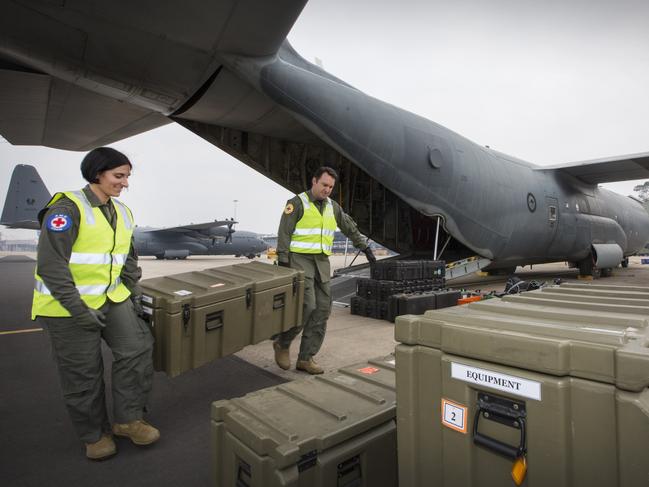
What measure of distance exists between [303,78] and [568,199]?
9.87 meters

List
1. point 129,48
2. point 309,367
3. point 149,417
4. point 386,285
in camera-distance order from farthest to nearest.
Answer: point 386,285
point 129,48
point 309,367
point 149,417

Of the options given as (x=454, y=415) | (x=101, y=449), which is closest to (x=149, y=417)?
(x=101, y=449)

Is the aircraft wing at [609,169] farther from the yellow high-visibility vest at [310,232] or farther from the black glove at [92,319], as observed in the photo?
the black glove at [92,319]

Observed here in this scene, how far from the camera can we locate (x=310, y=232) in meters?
4.10

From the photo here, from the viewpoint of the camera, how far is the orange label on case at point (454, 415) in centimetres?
143

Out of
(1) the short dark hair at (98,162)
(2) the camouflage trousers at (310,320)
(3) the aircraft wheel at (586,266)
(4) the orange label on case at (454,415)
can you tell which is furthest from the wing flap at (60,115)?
(3) the aircraft wheel at (586,266)

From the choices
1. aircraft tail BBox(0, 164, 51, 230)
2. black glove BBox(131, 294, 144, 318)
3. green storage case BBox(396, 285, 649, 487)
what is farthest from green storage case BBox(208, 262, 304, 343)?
aircraft tail BBox(0, 164, 51, 230)

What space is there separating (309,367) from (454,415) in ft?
8.79

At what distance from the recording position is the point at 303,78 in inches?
264

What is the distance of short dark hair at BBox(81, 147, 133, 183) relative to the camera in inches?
105

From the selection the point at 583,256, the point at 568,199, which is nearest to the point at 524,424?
the point at 568,199

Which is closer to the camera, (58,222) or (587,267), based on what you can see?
(58,222)

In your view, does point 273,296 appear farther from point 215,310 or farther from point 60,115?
point 60,115

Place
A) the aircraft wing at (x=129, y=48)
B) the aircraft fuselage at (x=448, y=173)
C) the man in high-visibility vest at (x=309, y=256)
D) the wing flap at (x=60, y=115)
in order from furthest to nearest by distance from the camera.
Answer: the aircraft fuselage at (x=448, y=173), the wing flap at (x=60, y=115), the man in high-visibility vest at (x=309, y=256), the aircraft wing at (x=129, y=48)
